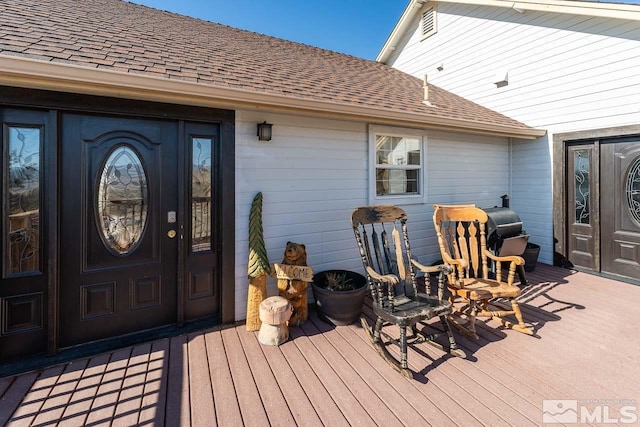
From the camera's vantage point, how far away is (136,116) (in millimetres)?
2666

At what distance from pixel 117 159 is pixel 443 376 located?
3.19 meters

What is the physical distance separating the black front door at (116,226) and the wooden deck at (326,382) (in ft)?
1.18

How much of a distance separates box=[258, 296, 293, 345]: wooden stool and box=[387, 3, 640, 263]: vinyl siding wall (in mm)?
4759

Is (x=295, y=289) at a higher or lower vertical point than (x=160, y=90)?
lower

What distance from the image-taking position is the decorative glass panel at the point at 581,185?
457 cm

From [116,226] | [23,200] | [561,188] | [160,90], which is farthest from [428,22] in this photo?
[23,200]

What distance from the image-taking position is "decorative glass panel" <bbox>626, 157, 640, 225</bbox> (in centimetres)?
404

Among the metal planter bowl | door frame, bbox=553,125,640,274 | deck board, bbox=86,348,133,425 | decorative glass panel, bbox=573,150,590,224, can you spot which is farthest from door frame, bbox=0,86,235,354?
decorative glass panel, bbox=573,150,590,224

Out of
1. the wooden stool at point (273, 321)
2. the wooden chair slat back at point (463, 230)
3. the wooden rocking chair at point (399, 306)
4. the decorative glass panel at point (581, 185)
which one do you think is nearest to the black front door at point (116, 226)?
the wooden stool at point (273, 321)

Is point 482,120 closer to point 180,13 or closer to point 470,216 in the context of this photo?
point 470,216

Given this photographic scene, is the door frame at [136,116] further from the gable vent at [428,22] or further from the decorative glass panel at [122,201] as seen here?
the gable vent at [428,22]

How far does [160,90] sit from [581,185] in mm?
5761

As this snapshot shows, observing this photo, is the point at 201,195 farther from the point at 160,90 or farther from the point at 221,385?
the point at 221,385

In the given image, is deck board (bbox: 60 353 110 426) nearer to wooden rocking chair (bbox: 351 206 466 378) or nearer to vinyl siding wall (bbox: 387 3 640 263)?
wooden rocking chair (bbox: 351 206 466 378)
